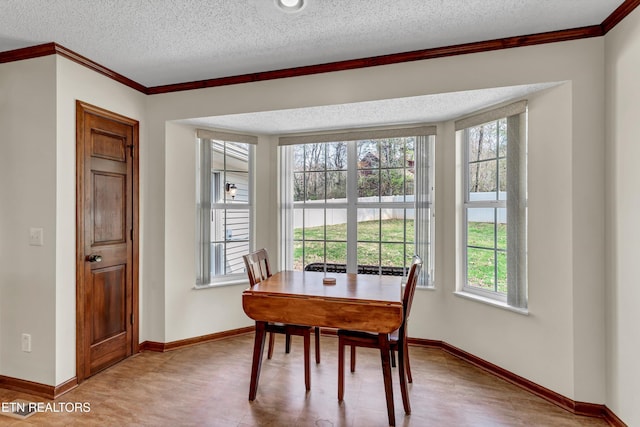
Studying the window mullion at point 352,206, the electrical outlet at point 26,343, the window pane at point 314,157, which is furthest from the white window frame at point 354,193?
the electrical outlet at point 26,343

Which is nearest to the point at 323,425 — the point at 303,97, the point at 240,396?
the point at 240,396

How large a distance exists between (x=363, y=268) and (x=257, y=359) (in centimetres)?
149

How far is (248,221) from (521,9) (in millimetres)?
2776

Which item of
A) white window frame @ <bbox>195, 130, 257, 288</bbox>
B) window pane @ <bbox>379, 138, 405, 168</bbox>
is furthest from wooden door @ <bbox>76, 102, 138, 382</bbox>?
window pane @ <bbox>379, 138, 405, 168</bbox>

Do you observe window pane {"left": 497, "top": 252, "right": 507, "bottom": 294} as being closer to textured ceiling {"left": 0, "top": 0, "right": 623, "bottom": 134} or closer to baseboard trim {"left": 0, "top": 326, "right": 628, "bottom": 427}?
baseboard trim {"left": 0, "top": 326, "right": 628, "bottom": 427}

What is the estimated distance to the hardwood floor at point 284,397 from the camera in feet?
6.39

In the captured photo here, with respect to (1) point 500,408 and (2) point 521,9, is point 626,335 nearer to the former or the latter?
(1) point 500,408

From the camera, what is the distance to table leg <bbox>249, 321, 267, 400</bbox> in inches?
84.4

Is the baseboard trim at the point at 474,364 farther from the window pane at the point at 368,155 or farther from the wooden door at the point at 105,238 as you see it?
the window pane at the point at 368,155

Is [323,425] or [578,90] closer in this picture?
[323,425]

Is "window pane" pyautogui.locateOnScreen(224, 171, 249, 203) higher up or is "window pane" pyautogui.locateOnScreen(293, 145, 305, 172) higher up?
"window pane" pyautogui.locateOnScreen(293, 145, 305, 172)

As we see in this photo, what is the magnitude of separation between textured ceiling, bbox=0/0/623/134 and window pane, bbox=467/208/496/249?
2.77ft

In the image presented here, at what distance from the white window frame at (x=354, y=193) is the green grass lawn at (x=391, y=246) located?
82mm

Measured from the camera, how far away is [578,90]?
2029 millimetres
